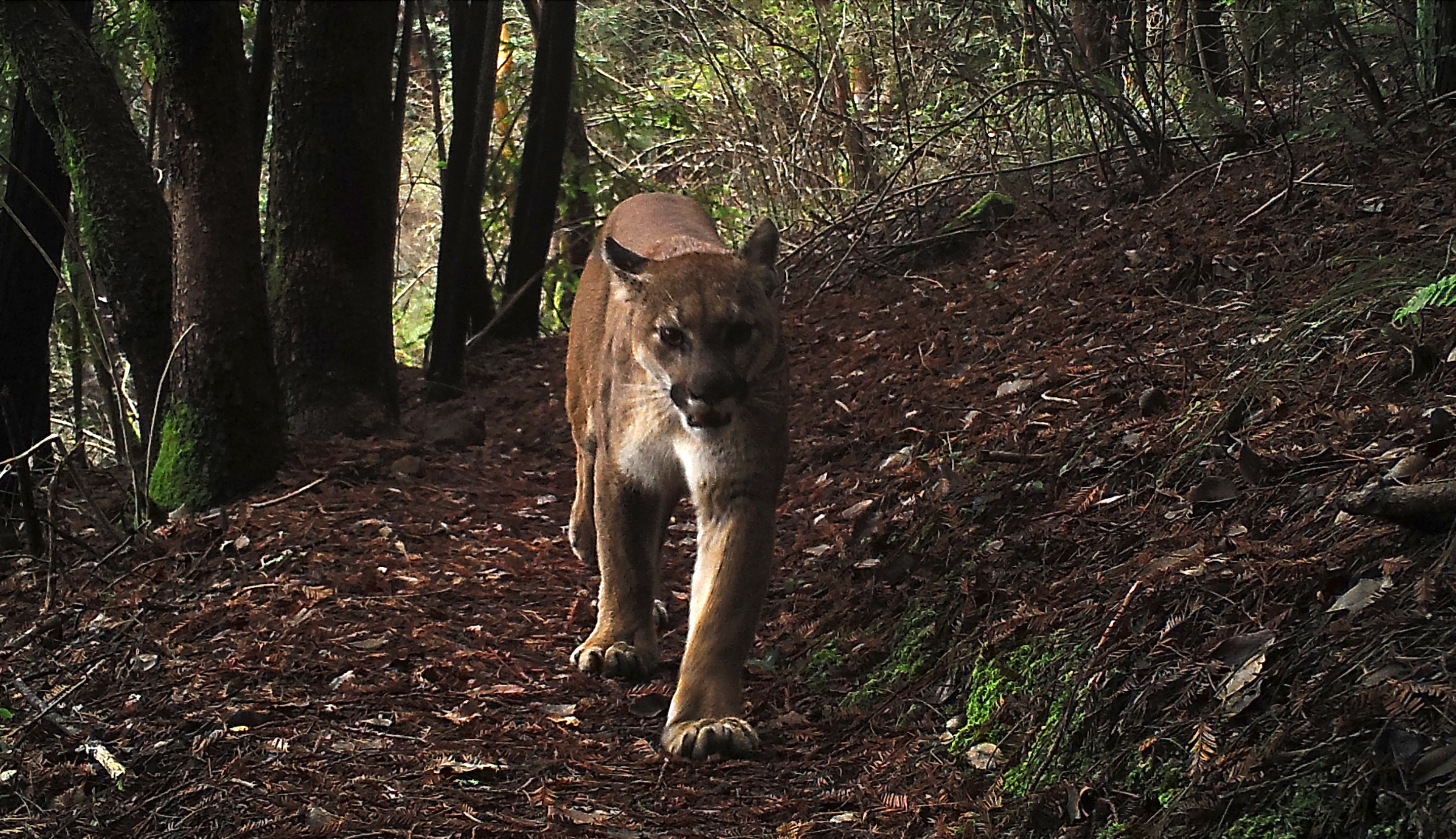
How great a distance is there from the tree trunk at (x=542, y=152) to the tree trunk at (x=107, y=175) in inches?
123

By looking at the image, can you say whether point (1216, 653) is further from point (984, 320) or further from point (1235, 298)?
point (984, 320)

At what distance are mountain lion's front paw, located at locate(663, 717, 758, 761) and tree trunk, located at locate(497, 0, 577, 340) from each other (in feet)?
18.9

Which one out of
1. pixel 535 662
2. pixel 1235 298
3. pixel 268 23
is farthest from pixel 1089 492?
pixel 268 23

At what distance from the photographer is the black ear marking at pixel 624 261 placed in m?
4.64

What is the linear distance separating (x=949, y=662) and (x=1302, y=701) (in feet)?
4.92

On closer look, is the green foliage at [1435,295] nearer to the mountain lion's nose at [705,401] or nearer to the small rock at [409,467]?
the mountain lion's nose at [705,401]

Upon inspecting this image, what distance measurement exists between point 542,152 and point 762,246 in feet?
17.5

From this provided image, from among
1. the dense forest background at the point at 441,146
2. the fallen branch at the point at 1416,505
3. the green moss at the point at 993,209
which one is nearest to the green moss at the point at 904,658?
the fallen branch at the point at 1416,505

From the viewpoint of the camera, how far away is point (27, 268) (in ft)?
21.0

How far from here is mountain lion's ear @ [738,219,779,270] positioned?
15.4 feet

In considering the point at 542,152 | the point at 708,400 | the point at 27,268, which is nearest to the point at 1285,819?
the point at 708,400

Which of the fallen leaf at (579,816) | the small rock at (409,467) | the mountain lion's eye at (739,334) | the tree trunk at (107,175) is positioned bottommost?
the fallen leaf at (579,816)

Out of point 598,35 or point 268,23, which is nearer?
point 268,23

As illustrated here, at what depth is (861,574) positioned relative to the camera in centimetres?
498
